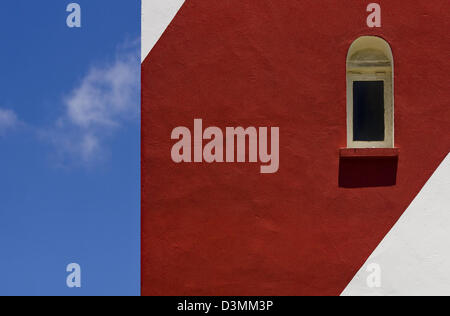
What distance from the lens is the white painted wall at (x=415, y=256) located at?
6359mm

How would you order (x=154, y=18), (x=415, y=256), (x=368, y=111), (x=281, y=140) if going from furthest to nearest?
(x=368, y=111) → (x=154, y=18) → (x=281, y=140) → (x=415, y=256)

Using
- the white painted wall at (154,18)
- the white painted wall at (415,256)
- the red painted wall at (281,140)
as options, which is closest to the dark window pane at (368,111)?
the red painted wall at (281,140)

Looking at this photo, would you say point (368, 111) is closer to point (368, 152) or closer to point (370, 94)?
point (370, 94)

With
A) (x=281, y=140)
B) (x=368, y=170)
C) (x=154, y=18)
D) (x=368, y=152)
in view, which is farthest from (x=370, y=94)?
(x=154, y=18)

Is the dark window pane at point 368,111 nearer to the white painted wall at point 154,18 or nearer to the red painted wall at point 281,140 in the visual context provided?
the red painted wall at point 281,140

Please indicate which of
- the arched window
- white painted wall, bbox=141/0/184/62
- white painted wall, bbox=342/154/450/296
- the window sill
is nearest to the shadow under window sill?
the window sill

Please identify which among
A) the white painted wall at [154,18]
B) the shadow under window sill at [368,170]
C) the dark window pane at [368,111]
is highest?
the white painted wall at [154,18]

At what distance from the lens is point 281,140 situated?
21.3 ft

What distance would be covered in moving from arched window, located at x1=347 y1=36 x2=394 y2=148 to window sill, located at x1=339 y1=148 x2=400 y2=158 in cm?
24

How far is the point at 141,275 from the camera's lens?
6.44m

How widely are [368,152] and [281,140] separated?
862 millimetres

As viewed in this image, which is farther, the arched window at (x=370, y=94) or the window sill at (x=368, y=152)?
the arched window at (x=370, y=94)

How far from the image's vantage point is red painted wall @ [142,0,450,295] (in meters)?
6.41
